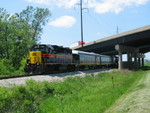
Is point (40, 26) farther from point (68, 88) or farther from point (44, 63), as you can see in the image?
point (68, 88)

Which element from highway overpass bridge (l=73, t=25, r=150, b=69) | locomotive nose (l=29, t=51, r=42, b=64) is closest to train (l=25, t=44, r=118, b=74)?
locomotive nose (l=29, t=51, r=42, b=64)

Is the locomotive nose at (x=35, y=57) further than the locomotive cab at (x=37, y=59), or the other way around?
the locomotive nose at (x=35, y=57)

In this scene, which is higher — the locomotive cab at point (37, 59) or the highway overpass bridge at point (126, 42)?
the highway overpass bridge at point (126, 42)

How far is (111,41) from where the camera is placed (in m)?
57.9

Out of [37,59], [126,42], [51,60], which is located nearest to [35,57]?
[37,59]

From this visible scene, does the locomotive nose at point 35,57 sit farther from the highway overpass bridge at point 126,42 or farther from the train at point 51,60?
the highway overpass bridge at point 126,42

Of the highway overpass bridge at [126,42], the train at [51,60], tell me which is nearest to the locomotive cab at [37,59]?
the train at [51,60]

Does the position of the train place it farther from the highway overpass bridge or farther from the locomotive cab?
the highway overpass bridge

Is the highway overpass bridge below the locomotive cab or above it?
above

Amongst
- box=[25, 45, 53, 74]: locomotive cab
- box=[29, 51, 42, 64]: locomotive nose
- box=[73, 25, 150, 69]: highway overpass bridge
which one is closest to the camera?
box=[25, 45, 53, 74]: locomotive cab

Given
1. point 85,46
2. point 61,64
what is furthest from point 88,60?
point 85,46

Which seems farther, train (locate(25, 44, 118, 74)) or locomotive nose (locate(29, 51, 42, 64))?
locomotive nose (locate(29, 51, 42, 64))

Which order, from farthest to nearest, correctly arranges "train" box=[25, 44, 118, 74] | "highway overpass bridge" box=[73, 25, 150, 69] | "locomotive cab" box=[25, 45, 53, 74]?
"highway overpass bridge" box=[73, 25, 150, 69] → "train" box=[25, 44, 118, 74] → "locomotive cab" box=[25, 45, 53, 74]

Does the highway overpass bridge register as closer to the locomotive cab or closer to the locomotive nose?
the locomotive cab
